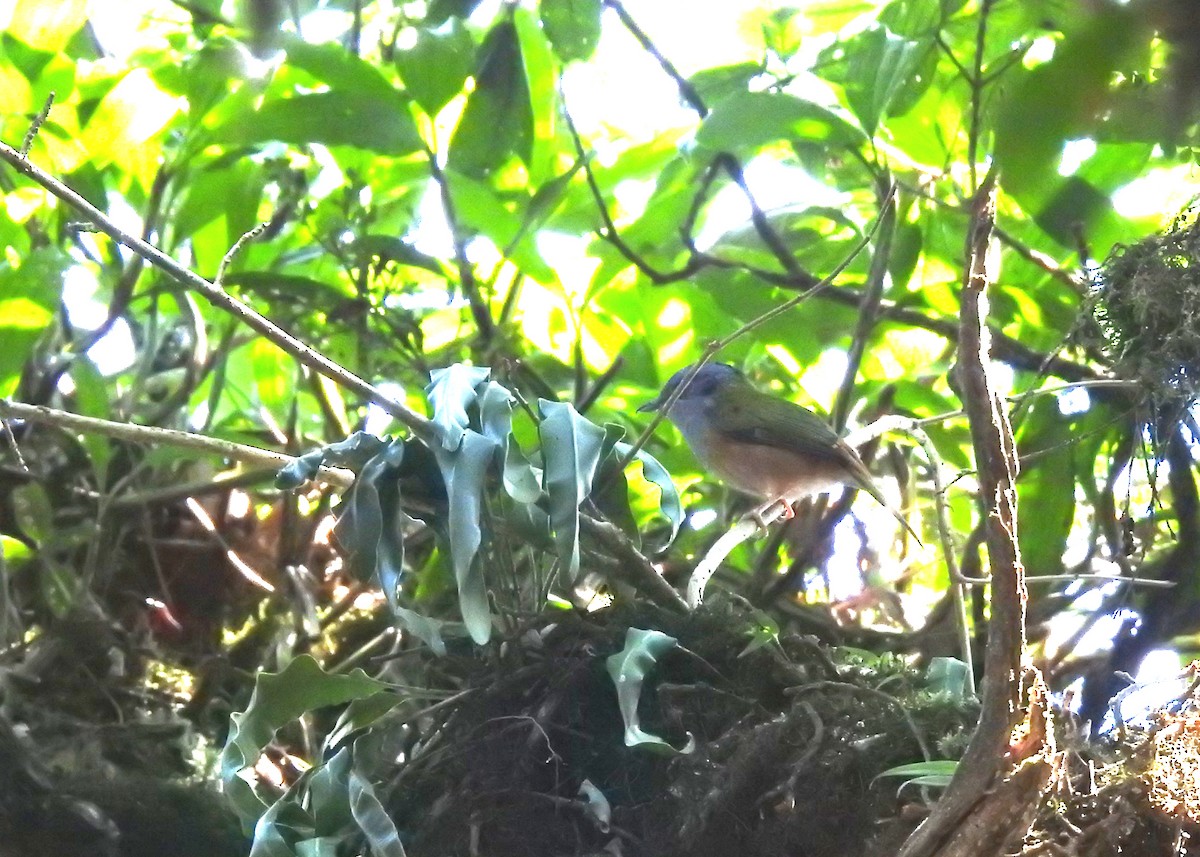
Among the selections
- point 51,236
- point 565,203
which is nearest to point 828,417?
point 565,203

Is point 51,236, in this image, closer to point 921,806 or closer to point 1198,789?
point 921,806

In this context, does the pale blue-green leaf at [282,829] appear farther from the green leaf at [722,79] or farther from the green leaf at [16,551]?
the green leaf at [722,79]

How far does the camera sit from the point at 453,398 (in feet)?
5.22

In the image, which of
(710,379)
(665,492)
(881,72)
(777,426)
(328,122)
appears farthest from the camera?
(710,379)

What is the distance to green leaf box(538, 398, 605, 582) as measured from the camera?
1441 mm

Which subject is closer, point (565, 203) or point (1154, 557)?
point (1154, 557)

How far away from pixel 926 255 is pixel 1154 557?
758mm

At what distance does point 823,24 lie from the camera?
262 cm

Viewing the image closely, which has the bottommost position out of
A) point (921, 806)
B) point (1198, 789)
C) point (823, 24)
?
point (921, 806)

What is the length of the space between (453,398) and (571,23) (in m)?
1.11

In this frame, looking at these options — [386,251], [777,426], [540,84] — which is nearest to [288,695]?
[386,251]

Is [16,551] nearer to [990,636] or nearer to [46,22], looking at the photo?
[46,22]

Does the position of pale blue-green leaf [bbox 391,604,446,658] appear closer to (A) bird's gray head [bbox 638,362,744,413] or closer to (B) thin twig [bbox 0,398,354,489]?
(B) thin twig [bbox 0,398,354,489]

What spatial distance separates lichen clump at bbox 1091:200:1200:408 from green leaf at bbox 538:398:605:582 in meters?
0.74
